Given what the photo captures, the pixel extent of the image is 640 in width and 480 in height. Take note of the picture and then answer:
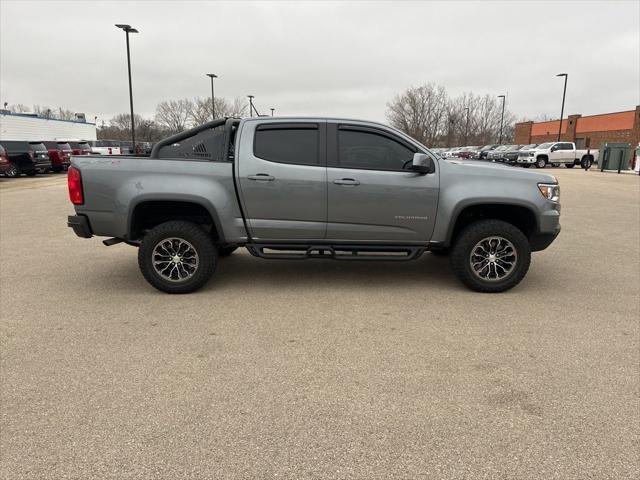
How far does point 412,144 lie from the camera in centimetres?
509

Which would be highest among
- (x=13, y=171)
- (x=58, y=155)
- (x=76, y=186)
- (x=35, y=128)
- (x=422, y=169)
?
(x=35, y=128)

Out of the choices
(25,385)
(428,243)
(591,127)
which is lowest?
(25,385)

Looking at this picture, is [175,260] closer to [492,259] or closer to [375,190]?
[375,190]

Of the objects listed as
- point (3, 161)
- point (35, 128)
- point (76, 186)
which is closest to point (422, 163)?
point (76, 186)

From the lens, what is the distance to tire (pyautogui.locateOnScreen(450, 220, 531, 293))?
5055mm

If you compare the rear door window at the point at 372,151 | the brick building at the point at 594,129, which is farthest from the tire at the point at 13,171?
the brick building at the point at 594,129

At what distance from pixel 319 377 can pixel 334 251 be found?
2.08 meters

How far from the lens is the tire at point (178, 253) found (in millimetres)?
4969

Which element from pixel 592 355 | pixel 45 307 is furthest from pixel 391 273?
pixel 45 307

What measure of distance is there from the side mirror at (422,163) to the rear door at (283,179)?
0.95 m

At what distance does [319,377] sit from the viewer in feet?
10.8

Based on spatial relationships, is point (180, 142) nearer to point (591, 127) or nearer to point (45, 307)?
point (45, 307)

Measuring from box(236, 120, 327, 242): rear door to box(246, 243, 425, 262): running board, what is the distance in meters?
0.10

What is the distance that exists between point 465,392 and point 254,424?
1414mm
